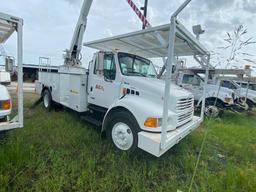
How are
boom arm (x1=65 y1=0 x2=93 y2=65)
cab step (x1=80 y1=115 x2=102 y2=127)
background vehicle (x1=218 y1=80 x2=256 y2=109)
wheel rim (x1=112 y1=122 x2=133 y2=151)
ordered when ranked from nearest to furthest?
wheel rim (x1=112 y1=122 x2=133 y2=151)
cab step (x1=80 y1=115 x2=102 y2=127)
boom arm (x1=65 y1=0 x2=93 y2=65)
background vehicle (x1=218 y1=80 x2=256 y2=109)

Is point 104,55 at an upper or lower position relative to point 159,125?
upper

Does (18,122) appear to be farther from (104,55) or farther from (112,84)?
(104,55)

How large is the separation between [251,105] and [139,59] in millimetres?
8803

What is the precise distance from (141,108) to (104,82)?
1.45 metres

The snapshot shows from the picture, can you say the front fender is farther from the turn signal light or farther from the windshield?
the windshield

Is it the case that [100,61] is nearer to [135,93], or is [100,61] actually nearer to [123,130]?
[135,93]

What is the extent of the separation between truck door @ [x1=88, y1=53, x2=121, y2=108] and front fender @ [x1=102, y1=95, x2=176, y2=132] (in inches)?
20.6

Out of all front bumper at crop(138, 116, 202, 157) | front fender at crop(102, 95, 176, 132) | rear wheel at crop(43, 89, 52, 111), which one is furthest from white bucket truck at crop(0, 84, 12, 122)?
rear wheel at crop(43, 89, 52, 111)

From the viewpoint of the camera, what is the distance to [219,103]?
7.43 meters

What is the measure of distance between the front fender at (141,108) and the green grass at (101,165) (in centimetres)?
78

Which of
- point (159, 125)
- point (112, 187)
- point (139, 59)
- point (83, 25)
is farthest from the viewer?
point (83, 25)

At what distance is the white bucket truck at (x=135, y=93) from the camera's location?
2.63m

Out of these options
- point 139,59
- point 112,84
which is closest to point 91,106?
point 112,84

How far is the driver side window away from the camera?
12.5 ft
